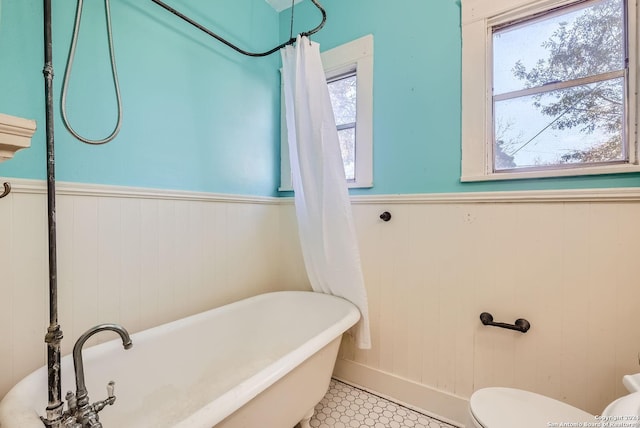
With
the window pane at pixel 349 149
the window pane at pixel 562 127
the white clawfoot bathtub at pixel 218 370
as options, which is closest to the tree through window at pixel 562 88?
the window pane at pixel 562 127

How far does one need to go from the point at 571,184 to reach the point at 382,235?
2.85 feet

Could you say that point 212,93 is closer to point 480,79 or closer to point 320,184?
point 320,184

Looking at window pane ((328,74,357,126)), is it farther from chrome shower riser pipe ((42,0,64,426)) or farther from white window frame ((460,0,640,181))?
chrome shower riser pipe ((42,0,64,426))

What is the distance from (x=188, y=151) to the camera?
1499 mm

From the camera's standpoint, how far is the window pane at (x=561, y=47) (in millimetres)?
1155

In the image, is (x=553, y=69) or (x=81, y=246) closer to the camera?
(x=81, y=246)

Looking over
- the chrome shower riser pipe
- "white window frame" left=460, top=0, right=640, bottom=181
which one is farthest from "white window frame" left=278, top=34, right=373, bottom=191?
the chrome shower riser pipe

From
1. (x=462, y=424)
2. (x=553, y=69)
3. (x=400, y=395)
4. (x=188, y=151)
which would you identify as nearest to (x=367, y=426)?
(x=400, y=395)

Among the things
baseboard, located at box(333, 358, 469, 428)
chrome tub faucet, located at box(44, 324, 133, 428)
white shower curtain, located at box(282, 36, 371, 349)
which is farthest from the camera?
white shower curtain, located at box(282, 36, 371, 349)

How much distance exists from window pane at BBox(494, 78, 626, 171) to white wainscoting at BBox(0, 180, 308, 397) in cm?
148

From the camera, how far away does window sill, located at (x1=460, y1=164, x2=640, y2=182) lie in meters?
1.06

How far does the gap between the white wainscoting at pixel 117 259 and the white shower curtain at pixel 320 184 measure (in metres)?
0.47

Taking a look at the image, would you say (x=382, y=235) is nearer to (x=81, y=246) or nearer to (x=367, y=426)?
(x=367, y=426)

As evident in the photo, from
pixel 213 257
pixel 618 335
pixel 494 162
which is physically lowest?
pixel 618 335
